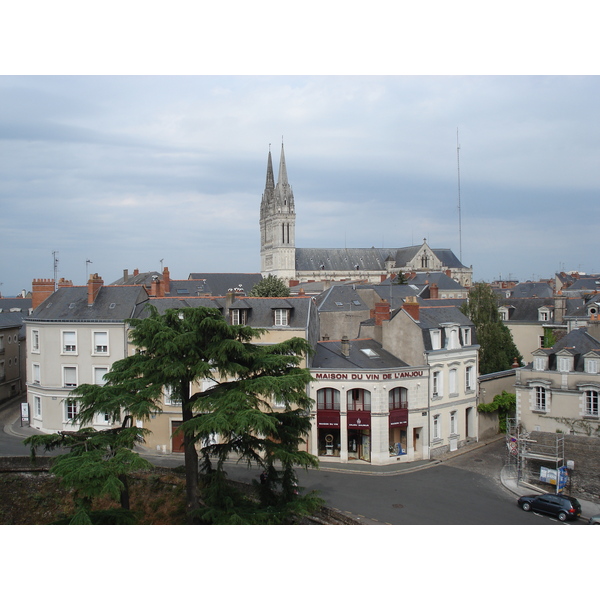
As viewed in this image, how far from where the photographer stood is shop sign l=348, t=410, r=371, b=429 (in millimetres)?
27016

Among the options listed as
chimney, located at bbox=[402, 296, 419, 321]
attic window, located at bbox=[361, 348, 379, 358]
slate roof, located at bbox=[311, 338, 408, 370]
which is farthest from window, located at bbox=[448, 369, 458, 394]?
attic window, located at bbox=[361, 348, 379, 358]

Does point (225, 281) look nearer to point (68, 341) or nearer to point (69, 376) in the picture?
point (68, 341)

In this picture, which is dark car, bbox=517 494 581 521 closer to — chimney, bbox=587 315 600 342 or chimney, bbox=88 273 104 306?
chimney, bbox=587 315 600 342

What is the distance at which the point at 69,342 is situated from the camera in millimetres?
30969

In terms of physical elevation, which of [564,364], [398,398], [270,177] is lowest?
[398,398]

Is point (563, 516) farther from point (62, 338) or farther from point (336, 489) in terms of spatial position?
point (62, 338)

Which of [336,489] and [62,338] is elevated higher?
[62,338]

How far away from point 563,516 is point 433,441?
8328mm

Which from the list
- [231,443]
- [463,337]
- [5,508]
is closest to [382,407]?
[463,337]

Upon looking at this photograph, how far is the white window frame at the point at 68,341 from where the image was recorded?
3088cm

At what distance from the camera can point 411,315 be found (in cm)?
2917

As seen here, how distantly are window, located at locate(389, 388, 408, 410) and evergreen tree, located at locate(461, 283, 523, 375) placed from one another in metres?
11.5

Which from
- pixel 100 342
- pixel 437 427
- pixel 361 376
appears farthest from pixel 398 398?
pixel 100 342

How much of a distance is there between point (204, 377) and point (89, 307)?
1756 cm
